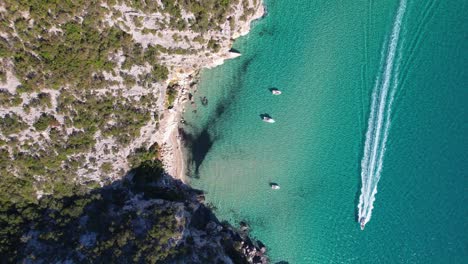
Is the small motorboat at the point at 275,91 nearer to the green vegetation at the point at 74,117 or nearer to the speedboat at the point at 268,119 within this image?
the speedboat at the point at 268,119

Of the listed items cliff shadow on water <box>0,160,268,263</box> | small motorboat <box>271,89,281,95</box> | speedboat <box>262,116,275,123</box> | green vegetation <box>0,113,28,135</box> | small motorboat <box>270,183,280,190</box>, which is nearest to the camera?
green vegetation <box>0,113,28,135</box>

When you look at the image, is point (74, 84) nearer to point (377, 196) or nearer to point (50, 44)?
point (50, 44)

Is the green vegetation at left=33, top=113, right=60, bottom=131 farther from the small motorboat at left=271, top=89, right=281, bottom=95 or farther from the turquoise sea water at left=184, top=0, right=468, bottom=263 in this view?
the small motorboat at left=271, top=89, right=281, bottom=95

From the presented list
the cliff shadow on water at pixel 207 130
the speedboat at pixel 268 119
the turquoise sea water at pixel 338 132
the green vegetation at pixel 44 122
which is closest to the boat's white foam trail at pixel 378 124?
the turquoise sea water at pixel 338 132

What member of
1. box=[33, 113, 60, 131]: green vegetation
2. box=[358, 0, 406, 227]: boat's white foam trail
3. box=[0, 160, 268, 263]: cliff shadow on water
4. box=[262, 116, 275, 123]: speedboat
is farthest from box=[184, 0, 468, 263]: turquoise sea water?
box=[33, 113, 60, 131]: green vegetation

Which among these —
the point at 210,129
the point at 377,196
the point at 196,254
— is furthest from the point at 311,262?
the point at 210,129

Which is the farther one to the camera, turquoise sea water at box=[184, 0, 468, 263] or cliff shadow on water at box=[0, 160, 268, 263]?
turquoise sea water at box=[184, 0, 468, 263]
